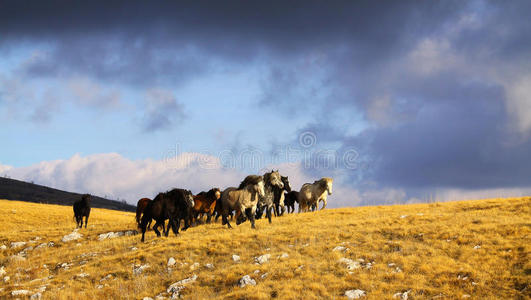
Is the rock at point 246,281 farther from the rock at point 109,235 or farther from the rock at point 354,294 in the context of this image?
the rock at point 109,235

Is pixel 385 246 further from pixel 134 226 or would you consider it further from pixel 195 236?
pixel 134 226

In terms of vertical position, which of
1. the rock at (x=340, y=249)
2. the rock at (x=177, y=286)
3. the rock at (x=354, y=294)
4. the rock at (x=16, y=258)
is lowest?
the rock at (x=16, y=258)

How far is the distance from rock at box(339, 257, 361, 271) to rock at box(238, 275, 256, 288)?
358cm

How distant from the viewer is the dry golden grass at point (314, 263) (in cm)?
1278

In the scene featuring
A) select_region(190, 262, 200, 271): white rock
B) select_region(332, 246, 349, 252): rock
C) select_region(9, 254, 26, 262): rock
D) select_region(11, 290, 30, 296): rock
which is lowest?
select_region(11, 290, 30, 296): rock

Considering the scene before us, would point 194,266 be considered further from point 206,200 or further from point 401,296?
point 206,200

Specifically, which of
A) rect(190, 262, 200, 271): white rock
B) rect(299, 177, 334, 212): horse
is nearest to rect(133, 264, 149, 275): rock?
rect(190, 262, 200, 271): white rock

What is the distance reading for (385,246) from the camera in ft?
55.2

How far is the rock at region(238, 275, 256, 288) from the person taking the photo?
13.8m

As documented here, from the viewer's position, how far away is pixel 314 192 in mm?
34250

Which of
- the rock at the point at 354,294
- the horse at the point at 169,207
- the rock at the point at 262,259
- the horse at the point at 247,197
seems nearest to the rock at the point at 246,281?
the rock at the point at 262,259

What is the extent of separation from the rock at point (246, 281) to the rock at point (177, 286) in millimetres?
2085

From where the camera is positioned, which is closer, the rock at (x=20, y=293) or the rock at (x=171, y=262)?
the rock at (x=20, y=293)

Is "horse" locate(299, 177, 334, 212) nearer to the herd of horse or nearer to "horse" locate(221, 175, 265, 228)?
the herd of horse
